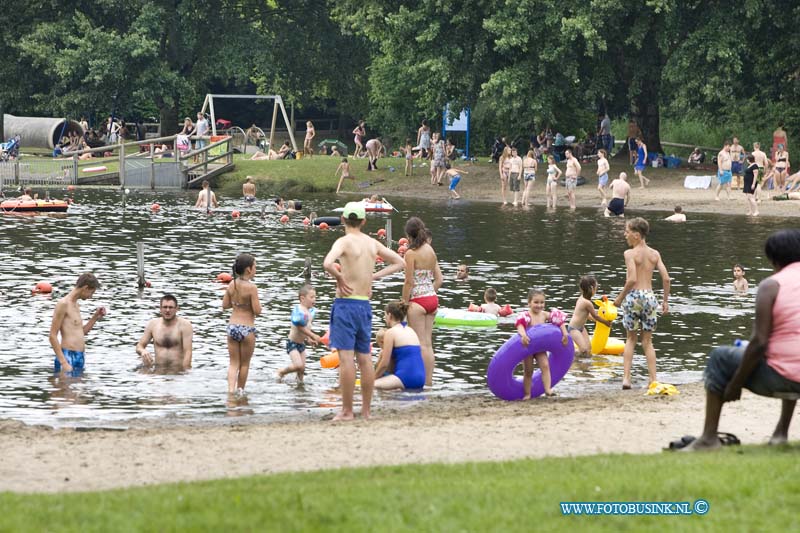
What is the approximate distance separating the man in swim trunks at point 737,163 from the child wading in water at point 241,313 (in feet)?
103

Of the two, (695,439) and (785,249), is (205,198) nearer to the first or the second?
(695,439)

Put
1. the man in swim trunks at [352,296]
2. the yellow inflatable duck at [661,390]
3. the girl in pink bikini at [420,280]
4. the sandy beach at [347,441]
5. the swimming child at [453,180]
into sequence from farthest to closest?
the swimming child at [453,180]
the girl in pink bikini at [420,280]
the yellow inflatable duck at [661,390]
the man in swim trunks at [352,296]
the sandy beach at [347,441]

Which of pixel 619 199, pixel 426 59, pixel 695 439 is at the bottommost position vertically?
pixel 695 439

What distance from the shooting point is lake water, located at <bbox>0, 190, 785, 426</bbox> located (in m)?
14.9

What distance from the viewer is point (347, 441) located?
10742mm

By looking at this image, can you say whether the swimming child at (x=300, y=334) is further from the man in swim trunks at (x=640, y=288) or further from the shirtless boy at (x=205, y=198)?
the shirtless boy at (x=205, y=198)

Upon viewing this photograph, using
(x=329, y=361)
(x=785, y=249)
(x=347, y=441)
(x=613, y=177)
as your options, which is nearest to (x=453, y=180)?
(x=613, y=177)

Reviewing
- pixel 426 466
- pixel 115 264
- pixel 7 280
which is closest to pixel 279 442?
pixel 426 466

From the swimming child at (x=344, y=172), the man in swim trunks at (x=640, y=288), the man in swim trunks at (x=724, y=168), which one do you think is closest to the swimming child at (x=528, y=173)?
the man in swim trunks at (x=724, y=168)

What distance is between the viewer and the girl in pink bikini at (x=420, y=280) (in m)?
14.1

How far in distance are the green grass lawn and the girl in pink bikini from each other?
17.3 ft

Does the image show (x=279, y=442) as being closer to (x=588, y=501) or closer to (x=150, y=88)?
(x=588, y=501)

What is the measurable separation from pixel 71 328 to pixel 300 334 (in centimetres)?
272

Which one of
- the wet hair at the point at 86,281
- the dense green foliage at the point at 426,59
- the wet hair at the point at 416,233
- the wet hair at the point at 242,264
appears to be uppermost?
the dense green foliage at the point at 426,59
